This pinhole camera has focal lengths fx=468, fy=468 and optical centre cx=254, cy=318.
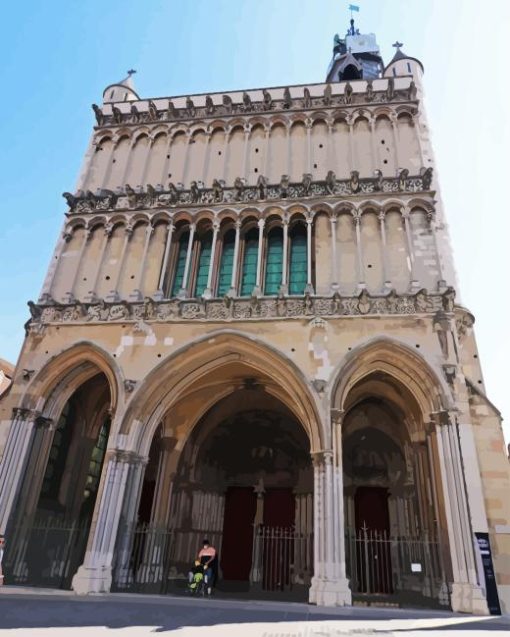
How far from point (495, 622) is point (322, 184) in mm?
12202

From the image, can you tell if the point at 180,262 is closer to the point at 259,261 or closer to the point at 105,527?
the point at 259,261

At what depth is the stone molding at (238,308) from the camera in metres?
12.7

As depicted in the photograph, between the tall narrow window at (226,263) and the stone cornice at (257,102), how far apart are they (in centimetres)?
563

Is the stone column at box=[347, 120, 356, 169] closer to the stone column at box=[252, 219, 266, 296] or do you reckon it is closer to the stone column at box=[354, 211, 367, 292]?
the stone column at box=[354, 211, 367, 292]

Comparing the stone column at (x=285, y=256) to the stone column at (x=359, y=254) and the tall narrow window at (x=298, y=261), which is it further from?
the stone column at (x=359, y=254)

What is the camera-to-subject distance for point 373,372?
1303 centimetres

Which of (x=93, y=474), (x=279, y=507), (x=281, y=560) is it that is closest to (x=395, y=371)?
(x=279, y=507)

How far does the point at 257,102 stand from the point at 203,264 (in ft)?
24.1

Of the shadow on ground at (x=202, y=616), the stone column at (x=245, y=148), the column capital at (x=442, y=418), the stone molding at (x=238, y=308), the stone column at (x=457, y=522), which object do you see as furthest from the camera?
the stone column at (x=245, y=148)

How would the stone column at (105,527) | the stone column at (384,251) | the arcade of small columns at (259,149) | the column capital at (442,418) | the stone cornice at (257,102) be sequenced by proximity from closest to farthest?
the stone column at (105,527)
the column capital at (442,418)
the stone column at (384,251)
the arcade of small columns at (259,149)
the stone cornice at (257,102)

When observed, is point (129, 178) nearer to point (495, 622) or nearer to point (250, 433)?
point (250, 433)

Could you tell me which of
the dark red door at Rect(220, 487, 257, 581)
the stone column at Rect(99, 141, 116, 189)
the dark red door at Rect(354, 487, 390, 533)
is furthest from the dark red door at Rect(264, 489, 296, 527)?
the stone column at Rect(99, 141, 116, 189)

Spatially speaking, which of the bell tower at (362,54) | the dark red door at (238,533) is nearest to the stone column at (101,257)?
the dark red door at (238,533)

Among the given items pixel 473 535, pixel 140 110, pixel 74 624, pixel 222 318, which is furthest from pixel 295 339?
pixel 140 110
